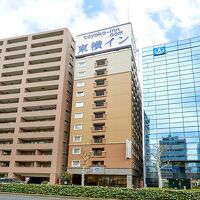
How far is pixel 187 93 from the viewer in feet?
223

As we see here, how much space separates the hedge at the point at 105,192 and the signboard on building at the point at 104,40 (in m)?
43.4

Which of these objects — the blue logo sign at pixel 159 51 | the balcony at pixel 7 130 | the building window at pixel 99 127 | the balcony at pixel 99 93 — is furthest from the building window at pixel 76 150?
the blue logo sign at pixel 159 51

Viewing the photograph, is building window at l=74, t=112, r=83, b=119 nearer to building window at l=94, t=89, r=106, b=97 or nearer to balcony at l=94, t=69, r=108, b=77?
building window at l=94, t=89, r=106, b=97

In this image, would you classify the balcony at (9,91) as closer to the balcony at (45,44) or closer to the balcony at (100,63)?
the balcony at (45,44)

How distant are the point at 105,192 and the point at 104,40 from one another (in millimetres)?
48492

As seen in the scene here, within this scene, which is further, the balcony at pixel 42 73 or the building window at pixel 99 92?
the balcony at pixel 42 73

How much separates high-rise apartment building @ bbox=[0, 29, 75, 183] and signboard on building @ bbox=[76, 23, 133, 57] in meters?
4.13

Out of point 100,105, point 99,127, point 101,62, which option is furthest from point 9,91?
point 99,127

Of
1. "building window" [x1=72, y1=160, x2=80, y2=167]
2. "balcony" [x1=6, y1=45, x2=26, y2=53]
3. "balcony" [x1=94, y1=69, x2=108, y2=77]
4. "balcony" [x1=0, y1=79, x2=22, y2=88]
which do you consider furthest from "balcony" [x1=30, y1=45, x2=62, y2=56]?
"building window" [x1=72, y1=160, x2=80, y2=167]

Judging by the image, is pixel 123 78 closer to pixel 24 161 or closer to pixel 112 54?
pixel 112 54

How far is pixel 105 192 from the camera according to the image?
110ft

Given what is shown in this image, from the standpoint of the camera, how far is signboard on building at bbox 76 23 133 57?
70562 mm

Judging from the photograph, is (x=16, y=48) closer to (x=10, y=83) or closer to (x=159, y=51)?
(x=10, y=83)

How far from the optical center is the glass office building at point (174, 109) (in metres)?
64.2
